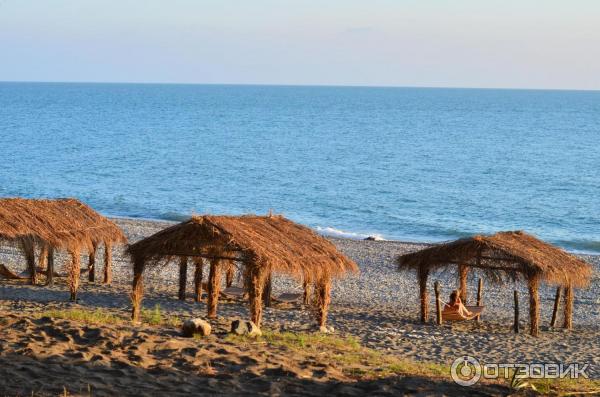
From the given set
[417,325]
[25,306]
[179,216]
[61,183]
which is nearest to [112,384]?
[25,306]

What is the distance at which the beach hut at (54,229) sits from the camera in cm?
1798

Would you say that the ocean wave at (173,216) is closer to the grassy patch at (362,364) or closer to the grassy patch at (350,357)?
the grassy patch at (350,357)

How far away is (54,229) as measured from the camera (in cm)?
1847

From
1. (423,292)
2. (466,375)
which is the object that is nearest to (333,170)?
(423,292)

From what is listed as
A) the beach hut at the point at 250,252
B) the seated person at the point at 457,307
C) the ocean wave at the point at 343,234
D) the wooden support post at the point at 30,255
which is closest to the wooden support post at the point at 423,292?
the seated person at the point at 457,307

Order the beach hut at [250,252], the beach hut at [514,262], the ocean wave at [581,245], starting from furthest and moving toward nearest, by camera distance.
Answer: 1. the ocean wave at [581,245]
2. the beach hut at [514,262]
3. the beach hut at [250,252]

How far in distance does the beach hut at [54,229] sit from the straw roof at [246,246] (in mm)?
3041

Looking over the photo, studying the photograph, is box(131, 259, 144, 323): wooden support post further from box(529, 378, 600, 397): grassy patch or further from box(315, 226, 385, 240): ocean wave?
box(315, 226, 385, 240): ocean wave

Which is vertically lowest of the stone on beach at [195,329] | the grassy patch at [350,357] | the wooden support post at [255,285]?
the grassy patch at [350,357]

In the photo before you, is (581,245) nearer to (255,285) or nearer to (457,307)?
(457,307)

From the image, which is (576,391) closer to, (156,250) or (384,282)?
(156,250)

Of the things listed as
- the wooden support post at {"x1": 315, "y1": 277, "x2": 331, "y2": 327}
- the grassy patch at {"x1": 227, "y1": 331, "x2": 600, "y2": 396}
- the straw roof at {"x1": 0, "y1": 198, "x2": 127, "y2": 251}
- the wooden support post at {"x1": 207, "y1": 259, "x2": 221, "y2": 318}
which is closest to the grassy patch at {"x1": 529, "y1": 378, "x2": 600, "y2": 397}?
the grassy patch at {"x1": 227, "y1": 331, "x2": 600, "y2": 396}

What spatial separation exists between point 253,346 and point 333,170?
52.6 metres

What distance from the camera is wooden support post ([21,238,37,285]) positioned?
17984 millimetres
